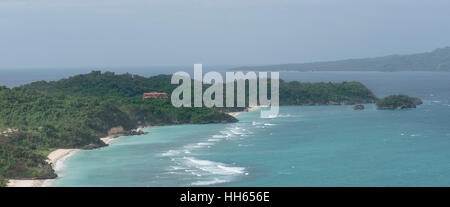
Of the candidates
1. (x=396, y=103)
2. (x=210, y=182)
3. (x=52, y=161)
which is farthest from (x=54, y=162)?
(x=396, y=103)

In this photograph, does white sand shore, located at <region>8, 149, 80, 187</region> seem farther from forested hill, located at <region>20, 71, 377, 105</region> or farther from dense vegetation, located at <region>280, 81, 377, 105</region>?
dense vegetation, located at <region>280, 81, 377, 105</region>

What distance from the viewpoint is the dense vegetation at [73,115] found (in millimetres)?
40406

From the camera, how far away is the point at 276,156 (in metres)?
47.9

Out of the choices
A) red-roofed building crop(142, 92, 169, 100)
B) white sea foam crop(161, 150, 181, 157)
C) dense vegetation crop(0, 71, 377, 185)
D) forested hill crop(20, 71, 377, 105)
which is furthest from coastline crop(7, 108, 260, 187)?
forested hill crop(20, 71, 377, 105)

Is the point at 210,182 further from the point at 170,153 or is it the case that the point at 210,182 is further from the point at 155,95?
the point at 155,95

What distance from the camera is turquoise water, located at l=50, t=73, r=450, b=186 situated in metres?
38.2

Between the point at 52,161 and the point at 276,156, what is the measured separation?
17720 millimetres

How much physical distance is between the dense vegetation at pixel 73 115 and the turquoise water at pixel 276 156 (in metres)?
2.59

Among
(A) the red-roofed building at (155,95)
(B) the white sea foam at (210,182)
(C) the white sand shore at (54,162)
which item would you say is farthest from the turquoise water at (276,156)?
(A) the red-roofed building at (155,95)

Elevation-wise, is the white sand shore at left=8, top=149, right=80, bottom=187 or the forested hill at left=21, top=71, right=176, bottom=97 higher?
the forested hill at left=21, top=71, right=176, bottom=97

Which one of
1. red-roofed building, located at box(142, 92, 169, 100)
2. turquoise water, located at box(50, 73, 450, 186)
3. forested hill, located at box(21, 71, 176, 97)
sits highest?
forested hill, located at box(21, 71, 176, 97)

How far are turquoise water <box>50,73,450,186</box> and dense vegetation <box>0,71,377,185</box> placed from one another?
2589 mm
